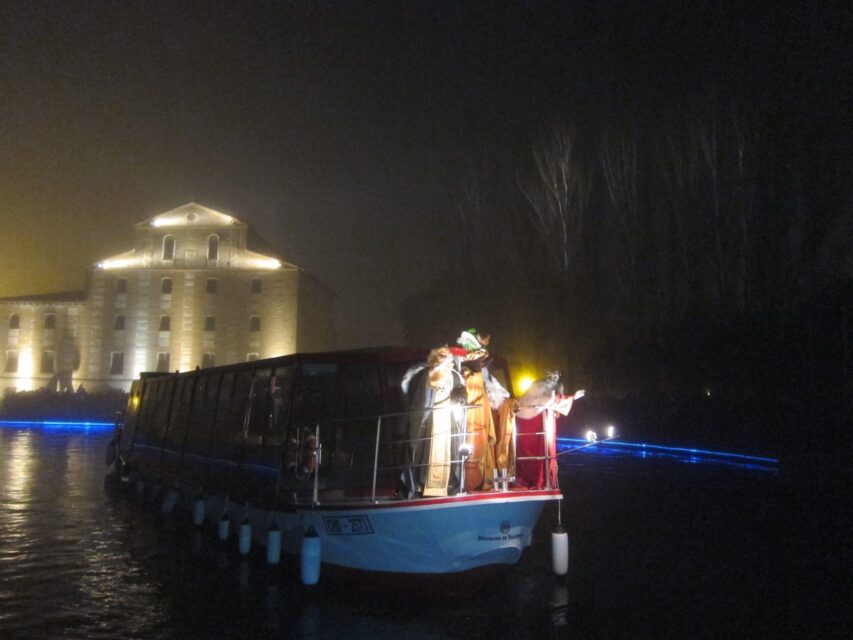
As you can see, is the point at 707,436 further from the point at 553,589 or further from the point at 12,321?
the point at 12,321

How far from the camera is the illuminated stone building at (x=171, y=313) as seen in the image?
201 ft

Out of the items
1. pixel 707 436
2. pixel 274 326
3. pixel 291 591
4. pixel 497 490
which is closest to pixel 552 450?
pixel 497 490

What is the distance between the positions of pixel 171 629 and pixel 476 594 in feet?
12.0

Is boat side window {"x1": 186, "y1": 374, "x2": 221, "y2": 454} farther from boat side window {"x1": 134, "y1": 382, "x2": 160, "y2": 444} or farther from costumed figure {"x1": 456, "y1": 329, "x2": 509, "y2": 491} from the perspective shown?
costumed figure {"x1": 456, "y1": 329, "x2": 509, "y2": 491}

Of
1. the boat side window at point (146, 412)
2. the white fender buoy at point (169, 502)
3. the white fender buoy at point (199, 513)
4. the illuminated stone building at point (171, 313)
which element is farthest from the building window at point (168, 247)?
the white fender buoy at point (199, 513)

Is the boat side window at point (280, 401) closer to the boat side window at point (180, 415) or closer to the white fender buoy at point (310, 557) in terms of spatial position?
the white fender buoy at point (310, 557)

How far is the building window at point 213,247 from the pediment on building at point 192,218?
3.48ft

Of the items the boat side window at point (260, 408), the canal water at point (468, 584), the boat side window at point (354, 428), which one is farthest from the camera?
the boat side window at point (260, 408)

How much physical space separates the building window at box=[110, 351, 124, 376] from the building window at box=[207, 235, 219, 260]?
11.1 m

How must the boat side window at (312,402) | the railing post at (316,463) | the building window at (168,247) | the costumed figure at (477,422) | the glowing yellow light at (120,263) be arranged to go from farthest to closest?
the glowing yellow light at (120,263) → the building window at (168,247) → the boat side window at (312,402) → the railing post at (316,463) → the costumed figure at (477,422)

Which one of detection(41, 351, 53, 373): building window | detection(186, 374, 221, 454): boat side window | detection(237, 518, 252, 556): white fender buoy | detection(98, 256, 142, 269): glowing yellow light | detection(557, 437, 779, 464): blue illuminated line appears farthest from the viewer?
detection(41, 351, 53, 373): building window

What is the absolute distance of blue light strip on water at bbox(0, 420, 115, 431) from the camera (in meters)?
56.3

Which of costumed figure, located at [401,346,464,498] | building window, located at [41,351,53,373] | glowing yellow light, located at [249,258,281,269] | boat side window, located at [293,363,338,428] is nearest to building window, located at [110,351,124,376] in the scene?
building window, located at [41,351,53,373]

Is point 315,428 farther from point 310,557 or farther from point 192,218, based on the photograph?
point 192,218
